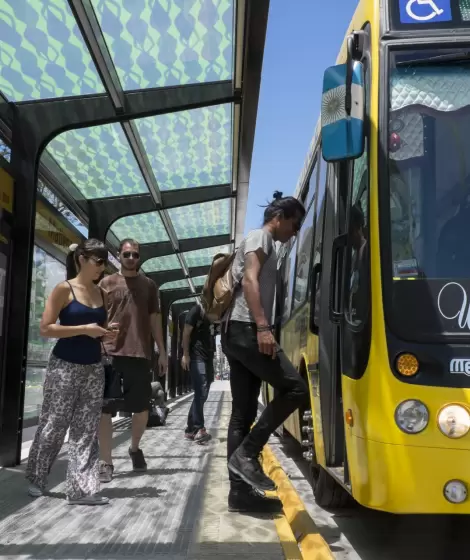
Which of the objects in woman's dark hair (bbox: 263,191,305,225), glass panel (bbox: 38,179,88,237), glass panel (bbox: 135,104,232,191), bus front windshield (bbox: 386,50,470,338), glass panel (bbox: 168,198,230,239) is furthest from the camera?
glass panel (bbox: 168,198,230,239)

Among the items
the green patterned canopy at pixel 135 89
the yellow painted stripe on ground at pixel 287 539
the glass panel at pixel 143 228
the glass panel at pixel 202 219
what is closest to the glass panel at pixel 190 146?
the green patterned canopy at pixel 135 89

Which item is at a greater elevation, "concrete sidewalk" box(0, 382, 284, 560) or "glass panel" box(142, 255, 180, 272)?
"glass panel" box(142, 255, 180, 272)

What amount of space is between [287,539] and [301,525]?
1.37 ft

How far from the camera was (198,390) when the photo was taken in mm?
8953

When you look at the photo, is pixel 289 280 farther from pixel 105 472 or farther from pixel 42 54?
pixel 42 54

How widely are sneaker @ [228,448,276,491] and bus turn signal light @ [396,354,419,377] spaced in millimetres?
1584

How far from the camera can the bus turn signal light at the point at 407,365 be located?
10.2 feet

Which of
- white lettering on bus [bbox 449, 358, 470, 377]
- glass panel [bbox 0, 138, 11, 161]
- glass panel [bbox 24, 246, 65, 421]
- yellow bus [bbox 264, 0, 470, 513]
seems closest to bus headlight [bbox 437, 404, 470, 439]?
yellow bus [bbox 264, 0, 470, 513]

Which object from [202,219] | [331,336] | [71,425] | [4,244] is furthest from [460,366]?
[202,219]

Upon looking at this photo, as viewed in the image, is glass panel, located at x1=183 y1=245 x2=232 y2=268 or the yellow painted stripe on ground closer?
the yellow painted stripe on ground

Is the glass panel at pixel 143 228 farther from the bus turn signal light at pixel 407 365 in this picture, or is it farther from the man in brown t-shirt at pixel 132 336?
the bus turn signal light at pixel 407 365

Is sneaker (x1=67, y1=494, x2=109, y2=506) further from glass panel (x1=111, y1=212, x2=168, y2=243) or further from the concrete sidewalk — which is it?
glass panel (x1=111, y1=212, x2=168, y2=243)

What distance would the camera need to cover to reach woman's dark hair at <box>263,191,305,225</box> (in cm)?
468

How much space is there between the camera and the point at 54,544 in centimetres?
377
